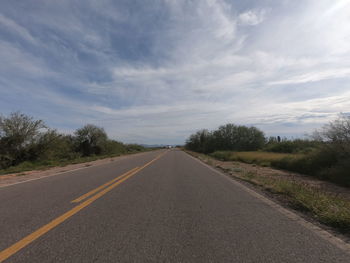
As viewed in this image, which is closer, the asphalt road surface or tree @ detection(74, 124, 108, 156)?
the asphalt road surface

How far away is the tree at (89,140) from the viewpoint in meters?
50.0

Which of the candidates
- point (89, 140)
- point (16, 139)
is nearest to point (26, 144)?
point (16, 139)

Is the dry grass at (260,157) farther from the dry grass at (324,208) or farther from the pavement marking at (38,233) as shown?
the pavement marking at (38,233)

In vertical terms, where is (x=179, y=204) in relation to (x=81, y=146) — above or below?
below

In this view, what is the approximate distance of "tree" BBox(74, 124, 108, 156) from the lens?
50031mm

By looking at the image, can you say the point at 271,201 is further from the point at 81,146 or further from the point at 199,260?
the point at 81,146

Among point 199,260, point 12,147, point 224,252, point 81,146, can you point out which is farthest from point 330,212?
point 81,146

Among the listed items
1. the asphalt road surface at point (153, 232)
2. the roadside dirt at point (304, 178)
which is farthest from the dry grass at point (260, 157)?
the asphalt road surface at point (153, 232)

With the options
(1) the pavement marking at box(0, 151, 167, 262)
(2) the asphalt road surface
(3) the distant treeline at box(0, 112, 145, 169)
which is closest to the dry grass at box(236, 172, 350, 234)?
(2) the asphalt road surface

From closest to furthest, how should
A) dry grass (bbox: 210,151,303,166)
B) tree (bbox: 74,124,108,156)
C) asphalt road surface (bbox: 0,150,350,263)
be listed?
1. asphalt road surface (bbox: 0,150,350,263)
2. dry grass (bbox: 210,151,303,166)
3. tree (bbox: 74,124,108,156)

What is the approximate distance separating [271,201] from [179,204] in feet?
8.68

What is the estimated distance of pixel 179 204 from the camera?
5.34 meters

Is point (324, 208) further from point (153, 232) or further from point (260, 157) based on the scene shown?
point (260, 157)

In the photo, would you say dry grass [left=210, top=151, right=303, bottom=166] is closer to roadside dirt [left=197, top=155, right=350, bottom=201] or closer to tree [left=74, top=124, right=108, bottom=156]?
roadside dirt [left=197, top=155, right=350, bottom=201]
